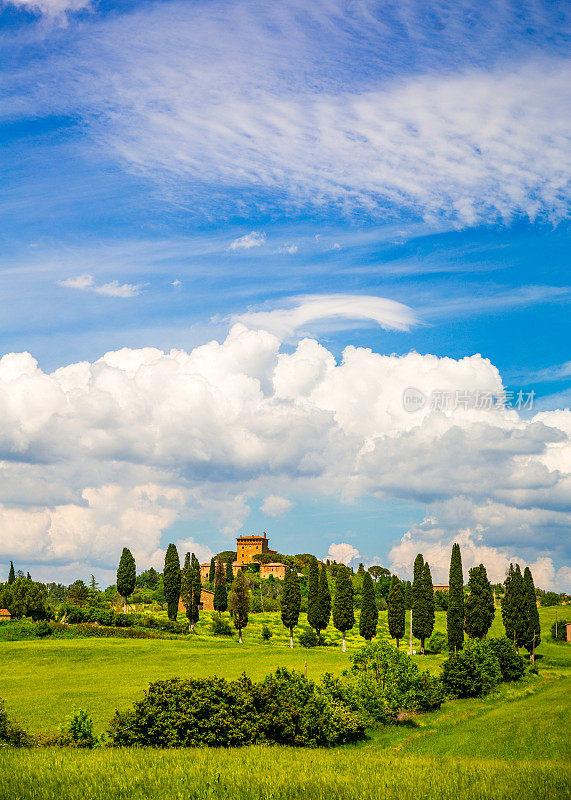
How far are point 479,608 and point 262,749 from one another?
66.4 m

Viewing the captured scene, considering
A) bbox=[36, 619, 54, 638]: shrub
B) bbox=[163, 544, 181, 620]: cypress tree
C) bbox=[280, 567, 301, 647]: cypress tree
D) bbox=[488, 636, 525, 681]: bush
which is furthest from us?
bbox=[163, 544, 181, 620]: cypress tree

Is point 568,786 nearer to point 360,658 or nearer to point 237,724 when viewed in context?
point 237,724

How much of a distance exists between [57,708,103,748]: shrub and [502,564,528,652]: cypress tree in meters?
72.6

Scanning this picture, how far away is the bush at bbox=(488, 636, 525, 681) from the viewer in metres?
63.1

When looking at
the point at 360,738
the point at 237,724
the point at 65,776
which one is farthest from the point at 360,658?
the point at 65,776

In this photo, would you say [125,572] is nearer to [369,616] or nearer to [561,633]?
[369,616]

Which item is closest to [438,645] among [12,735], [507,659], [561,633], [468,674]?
[507,659]

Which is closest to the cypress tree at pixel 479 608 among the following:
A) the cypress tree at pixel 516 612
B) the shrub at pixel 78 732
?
the cypress tree at pixel 516 612

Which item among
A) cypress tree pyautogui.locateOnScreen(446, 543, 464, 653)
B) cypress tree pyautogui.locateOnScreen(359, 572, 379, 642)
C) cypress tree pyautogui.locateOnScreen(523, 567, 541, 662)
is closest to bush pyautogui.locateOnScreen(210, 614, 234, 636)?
cypress tree pyautogui.locateOnScreen(359, 572, 379, 642)

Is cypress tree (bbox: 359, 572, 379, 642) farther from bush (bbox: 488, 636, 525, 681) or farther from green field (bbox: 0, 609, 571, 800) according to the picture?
bush (bbox: 488, 636, 525, 681)

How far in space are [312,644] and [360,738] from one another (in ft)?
169

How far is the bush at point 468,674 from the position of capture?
181 ft

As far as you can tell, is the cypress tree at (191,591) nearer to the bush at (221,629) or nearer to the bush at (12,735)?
the bush at (221,629)

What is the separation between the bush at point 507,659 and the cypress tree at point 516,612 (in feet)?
83.8
